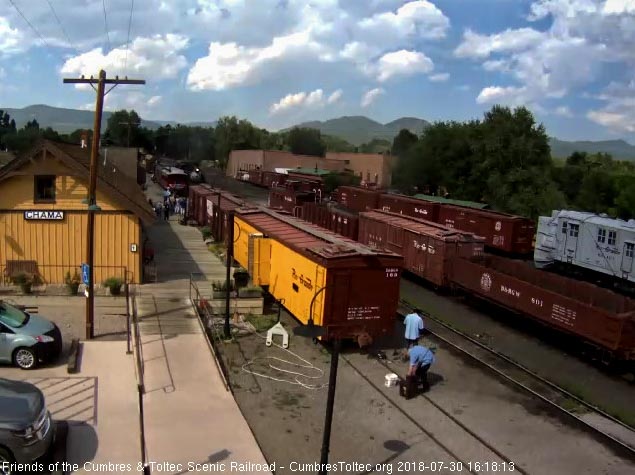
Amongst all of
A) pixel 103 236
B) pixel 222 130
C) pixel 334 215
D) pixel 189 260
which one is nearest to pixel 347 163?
pixel 222 130

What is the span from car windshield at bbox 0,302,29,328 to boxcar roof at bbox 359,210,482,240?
15.9 m

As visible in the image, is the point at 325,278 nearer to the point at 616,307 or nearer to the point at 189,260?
the point at 616,307

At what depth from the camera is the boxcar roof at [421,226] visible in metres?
24.5

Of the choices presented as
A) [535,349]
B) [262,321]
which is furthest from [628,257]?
[262,321]

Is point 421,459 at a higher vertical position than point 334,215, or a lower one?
lower

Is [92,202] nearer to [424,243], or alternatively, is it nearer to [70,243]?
[70,243]

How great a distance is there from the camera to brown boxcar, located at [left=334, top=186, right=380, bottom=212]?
4905cm

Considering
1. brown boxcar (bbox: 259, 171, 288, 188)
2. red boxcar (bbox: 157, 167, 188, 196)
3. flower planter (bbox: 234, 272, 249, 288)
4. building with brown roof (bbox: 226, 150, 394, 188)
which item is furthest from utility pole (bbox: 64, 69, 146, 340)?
building with brown roof (bbox: 226, 150, 394, 188)

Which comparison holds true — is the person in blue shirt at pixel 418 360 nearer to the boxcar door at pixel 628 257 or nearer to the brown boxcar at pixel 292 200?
the boxcar door at pixel 628 257

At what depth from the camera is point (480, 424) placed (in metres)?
13.0

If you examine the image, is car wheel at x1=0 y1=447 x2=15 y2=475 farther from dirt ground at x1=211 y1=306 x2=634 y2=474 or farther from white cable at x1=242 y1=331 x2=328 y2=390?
white cable at x1=242 y1=331 x2=328 y2=390

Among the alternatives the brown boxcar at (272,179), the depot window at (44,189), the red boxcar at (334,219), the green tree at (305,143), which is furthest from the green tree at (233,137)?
the depot window at (44,189)

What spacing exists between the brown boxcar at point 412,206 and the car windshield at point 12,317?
31.1m

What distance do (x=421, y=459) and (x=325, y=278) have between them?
19.6ft
